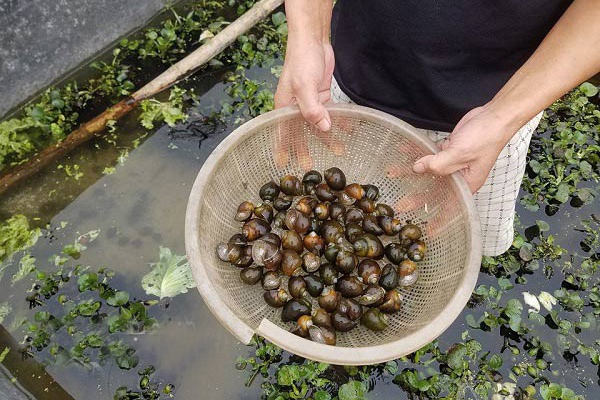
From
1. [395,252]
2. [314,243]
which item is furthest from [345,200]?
[395,252]

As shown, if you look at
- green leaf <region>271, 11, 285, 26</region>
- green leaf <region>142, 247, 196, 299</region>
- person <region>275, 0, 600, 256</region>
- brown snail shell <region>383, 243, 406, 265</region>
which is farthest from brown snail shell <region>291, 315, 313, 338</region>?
green leaf <region>271, 11, 285, 26</region>

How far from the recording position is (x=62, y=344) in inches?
121

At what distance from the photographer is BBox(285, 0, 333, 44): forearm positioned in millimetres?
2518

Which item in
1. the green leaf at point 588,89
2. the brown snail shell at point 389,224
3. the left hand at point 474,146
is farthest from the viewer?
the green leaf at point 588,89

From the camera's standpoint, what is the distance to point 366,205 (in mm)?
2775

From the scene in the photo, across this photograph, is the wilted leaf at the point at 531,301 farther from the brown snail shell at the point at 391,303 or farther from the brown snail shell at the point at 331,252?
the brown snail shell at the point at 331,252

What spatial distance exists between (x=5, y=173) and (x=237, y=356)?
89.3 inches

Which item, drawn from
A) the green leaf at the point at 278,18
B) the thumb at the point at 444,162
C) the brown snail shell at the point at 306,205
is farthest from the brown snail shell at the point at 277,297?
the green leaf at the point at 278,18

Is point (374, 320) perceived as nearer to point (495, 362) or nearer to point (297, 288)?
point (297, 288)

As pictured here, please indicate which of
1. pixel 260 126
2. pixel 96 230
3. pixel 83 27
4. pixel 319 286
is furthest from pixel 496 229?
pixel 83 27

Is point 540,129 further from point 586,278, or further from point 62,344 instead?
point 62,344

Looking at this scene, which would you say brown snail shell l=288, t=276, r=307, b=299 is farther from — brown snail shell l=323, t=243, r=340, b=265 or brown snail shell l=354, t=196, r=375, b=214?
brown snail shell l=354, t=196, r=375, b=214

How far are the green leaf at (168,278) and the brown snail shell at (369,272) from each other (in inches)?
48.5

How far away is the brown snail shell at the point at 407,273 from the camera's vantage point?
257 cm
